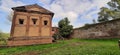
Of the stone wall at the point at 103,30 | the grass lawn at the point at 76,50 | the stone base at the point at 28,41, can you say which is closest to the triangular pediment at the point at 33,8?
the stone base at the point at 28,41

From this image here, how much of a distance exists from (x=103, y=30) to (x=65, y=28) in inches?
638

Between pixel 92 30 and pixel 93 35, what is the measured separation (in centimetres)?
119

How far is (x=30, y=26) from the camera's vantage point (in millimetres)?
32000

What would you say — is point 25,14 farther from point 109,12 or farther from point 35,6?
point 109,12

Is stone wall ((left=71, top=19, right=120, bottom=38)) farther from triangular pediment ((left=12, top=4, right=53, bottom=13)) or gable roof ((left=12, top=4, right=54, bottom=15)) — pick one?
triangular pediment ((left=12, top=4, right=53, bottom=13))

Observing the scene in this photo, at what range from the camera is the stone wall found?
2643cm

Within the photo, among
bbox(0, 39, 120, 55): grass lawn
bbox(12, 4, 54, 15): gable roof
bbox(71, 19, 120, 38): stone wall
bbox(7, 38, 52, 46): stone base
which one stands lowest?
bbox(0, 39, 120, 55): grass lawn

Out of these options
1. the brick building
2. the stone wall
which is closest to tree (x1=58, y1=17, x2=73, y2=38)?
the stone wall

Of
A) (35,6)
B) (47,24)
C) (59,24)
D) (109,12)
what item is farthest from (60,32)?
(109,12)

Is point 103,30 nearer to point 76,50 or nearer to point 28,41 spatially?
point 76,50

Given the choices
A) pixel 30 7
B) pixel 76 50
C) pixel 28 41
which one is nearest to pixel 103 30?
pixel 76 50

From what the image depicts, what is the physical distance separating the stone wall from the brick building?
9362mm

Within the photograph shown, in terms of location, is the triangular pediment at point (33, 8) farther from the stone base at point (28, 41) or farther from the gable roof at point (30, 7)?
the stone base at point (28, 41)

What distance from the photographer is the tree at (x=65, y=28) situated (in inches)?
1747
